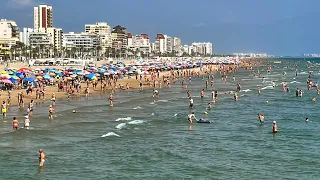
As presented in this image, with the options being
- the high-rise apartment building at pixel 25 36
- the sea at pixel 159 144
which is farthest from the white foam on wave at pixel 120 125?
the high-rise apartment building at pixel 25 36

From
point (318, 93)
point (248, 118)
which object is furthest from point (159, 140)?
point (318, 93)

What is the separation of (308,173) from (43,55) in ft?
437

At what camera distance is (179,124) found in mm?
30453

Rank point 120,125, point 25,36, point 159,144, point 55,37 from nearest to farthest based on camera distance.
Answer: point 159,144, point 120,125, point 55,37, point 25,36

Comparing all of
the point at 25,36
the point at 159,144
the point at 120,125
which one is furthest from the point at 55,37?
the point at 159,144

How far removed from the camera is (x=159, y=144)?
23.7 m

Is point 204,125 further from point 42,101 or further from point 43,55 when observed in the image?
point 43,55

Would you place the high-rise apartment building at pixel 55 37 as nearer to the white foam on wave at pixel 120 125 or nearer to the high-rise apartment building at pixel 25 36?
the high-rise apartment building at pixel 25 36

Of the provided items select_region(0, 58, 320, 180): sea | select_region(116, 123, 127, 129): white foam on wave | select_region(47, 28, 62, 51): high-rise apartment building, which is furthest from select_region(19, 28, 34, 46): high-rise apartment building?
select_region(116, 123, 127, 129): white foam on wave

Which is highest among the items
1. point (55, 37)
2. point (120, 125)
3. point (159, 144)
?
point (55, 37)

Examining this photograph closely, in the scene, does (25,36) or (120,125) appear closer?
(120,125)

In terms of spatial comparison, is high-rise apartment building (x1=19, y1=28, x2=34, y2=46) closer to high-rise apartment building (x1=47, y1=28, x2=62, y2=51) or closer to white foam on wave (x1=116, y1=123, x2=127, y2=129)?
high-rise apartment building (x1=47, y1=28, x2=62, y2=51)

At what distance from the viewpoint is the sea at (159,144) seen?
61.5 feet

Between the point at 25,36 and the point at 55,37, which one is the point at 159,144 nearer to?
the point at 55,37
